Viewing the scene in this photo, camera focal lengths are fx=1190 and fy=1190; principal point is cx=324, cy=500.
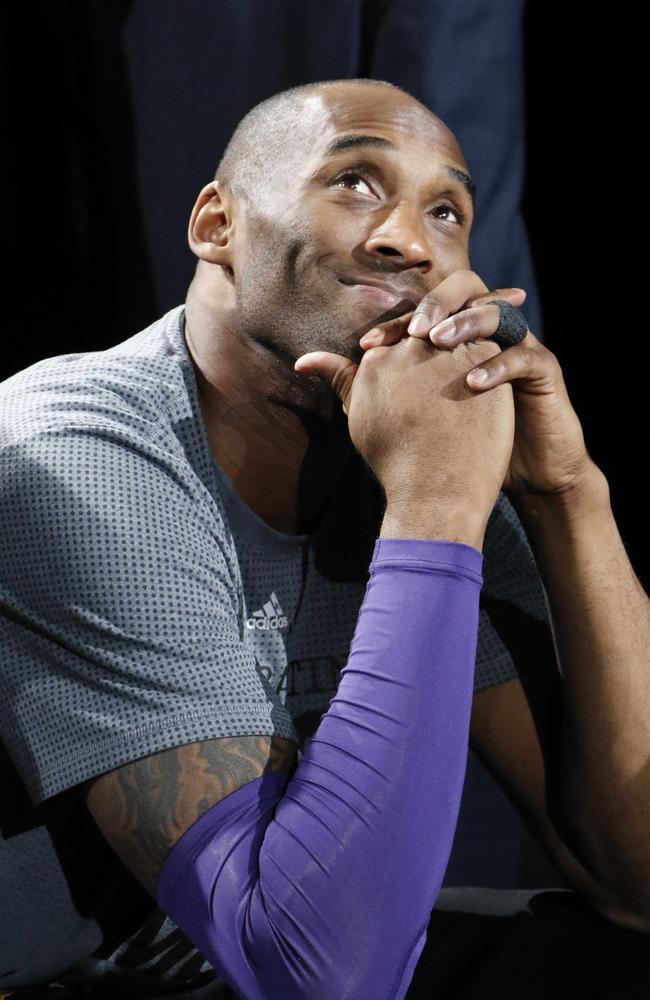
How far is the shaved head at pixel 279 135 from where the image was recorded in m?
1.28

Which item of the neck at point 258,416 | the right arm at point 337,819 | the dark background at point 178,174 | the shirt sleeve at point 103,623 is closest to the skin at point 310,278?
the neck at point 258,416

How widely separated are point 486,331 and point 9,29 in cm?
110

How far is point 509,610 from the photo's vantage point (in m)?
1.29

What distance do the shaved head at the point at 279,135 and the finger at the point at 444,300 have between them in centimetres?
28

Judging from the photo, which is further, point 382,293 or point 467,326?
point 382,293

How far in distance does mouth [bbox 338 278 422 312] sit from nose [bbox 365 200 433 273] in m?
0.03

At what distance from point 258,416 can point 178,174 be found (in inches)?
31.3

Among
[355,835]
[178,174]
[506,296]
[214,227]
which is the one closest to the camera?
[355,835]

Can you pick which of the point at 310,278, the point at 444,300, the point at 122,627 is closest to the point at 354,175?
the point at 310,278

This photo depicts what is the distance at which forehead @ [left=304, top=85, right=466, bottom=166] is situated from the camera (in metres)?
1.26

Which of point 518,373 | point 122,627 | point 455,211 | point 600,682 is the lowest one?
point 600,682

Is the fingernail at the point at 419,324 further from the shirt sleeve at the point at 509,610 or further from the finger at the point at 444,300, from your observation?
the shirt sleeve at the point at 509,610

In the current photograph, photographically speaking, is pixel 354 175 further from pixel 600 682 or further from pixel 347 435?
pixel 600 682

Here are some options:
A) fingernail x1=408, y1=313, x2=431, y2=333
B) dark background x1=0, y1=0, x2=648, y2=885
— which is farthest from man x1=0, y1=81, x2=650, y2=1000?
dark background x1=0, y1=0, x2=648, y2=885
